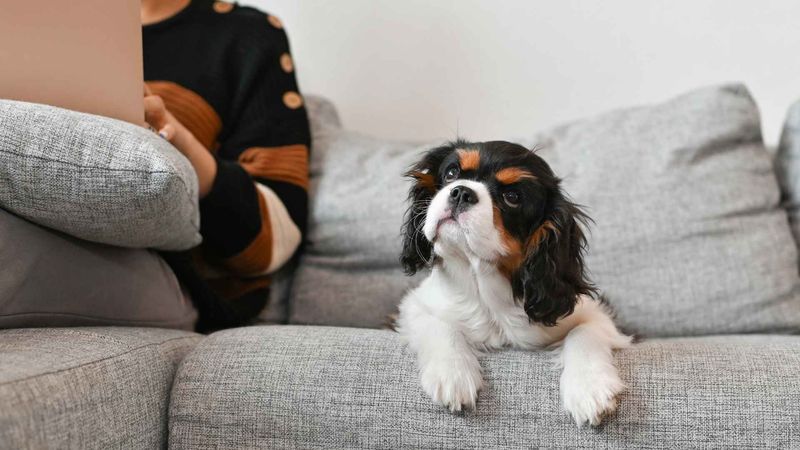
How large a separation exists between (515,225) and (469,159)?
15 centimetres

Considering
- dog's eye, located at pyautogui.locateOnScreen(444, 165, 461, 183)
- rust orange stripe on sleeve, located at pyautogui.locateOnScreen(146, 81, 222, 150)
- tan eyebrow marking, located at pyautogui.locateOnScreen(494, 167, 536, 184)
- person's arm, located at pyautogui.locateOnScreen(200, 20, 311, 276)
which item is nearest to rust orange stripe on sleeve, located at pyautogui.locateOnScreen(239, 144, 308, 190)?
person's arm, located at pyautogui.locateOnScreen(200, 20, 311, 276)

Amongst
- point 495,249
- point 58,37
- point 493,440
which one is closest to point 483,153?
point 495,249

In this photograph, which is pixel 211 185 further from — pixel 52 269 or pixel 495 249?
pixel 495 249

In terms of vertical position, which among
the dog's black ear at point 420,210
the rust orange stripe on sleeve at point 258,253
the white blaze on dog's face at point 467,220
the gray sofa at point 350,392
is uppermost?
the white blaze on dog's face at point 467,220

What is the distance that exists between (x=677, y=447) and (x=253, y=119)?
1.41 metres

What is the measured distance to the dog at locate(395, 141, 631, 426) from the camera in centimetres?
119

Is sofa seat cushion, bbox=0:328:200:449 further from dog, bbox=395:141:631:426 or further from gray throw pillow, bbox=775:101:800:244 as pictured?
gray throw pillow, bbox=775:101:800:244

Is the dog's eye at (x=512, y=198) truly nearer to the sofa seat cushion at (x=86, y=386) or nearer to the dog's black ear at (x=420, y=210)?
the dog's black ear at (x=420, y=210)

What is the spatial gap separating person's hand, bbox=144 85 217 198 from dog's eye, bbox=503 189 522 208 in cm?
71

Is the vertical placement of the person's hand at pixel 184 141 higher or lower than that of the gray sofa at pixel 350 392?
higher

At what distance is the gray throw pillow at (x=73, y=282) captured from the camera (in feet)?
4.18

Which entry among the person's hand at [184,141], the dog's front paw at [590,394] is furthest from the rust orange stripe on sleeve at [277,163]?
the dog's front paw at [590,394]

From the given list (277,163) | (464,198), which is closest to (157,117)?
(277,163)

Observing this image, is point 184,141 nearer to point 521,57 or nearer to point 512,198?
point 512,198
